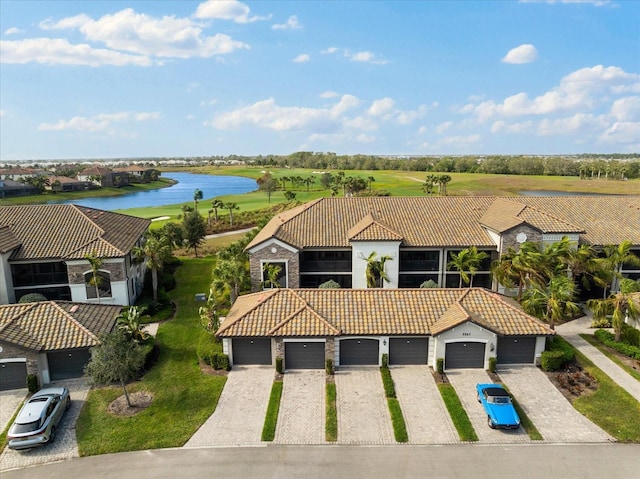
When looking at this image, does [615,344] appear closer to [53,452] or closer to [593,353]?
[593,353]

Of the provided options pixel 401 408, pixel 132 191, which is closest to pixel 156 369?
pixel 401 408

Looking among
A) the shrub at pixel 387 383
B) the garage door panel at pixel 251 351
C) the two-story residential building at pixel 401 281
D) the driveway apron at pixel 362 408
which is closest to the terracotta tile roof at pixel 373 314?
the two-story residential building at pixel 401 281

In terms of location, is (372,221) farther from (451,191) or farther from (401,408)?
(451,191)

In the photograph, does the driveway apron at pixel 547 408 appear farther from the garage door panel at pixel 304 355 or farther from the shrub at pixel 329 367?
the garage door panel at pixel 304 355

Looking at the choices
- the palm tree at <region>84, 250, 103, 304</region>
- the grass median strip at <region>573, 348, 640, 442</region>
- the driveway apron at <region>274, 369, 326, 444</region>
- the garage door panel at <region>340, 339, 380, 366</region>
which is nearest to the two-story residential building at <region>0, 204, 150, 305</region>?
the palm tree at <region>84, 250, 103, 304</region>

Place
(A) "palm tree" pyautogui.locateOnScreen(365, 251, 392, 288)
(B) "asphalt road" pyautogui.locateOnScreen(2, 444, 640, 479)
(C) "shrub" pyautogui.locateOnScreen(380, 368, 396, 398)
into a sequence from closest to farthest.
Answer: (B) "asphalt road" pyautogui.locateOnScreen(2, 444, 640, 479) < (C) "shrub" pyautogui.locateOnScreen(380, 368, 396, 398) < (A) "palm tree" pyautogui.locateOnScreen(365, 251, 392, 288)

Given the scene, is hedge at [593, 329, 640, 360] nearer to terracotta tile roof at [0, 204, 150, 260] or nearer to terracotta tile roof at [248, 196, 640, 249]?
terracotta tile roof at [248, 196, 640, 249]

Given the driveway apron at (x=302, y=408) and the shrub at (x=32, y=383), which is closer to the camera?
the driveway apron at (x=302, y=408)
